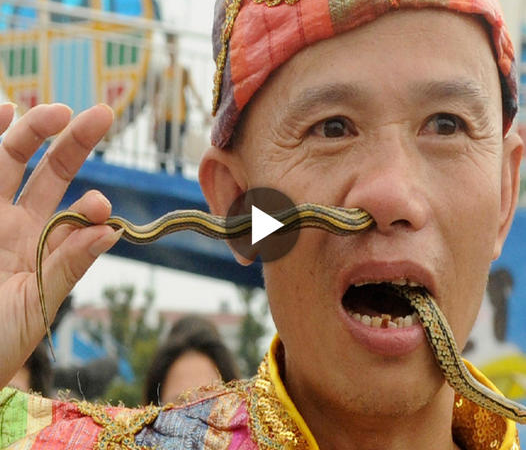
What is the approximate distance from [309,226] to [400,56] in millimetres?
410

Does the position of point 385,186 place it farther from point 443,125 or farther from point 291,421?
point 291,421

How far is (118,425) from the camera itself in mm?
2326

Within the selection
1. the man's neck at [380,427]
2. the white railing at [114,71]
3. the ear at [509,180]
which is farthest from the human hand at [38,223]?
the white railing at [114,71]

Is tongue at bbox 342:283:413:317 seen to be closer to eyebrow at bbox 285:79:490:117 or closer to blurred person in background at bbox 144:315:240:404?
eyebrow at bbox 285:79:490:117

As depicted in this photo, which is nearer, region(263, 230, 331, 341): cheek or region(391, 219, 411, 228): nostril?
region(391, 219, 411, 228): nostril

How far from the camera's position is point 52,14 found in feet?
25.1

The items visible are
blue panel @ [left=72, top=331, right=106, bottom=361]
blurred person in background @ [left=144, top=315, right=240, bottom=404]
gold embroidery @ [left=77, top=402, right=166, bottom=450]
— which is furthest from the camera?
blue panel @ [left=72, top=331, right=106, bottom=361]

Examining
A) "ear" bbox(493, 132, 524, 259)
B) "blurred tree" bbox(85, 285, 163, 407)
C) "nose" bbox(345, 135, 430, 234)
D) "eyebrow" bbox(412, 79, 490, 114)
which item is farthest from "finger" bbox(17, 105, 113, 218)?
"blurred tree" bbox(85, 285, 163, 407)

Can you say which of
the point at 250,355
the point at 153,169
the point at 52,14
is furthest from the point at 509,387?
the point at 250,355

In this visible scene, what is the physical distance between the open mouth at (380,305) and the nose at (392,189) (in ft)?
0.47

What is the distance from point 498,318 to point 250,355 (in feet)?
45.4

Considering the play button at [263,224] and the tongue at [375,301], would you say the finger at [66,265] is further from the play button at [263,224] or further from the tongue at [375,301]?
the tongue at [375,301]

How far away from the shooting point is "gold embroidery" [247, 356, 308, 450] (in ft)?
7.32
